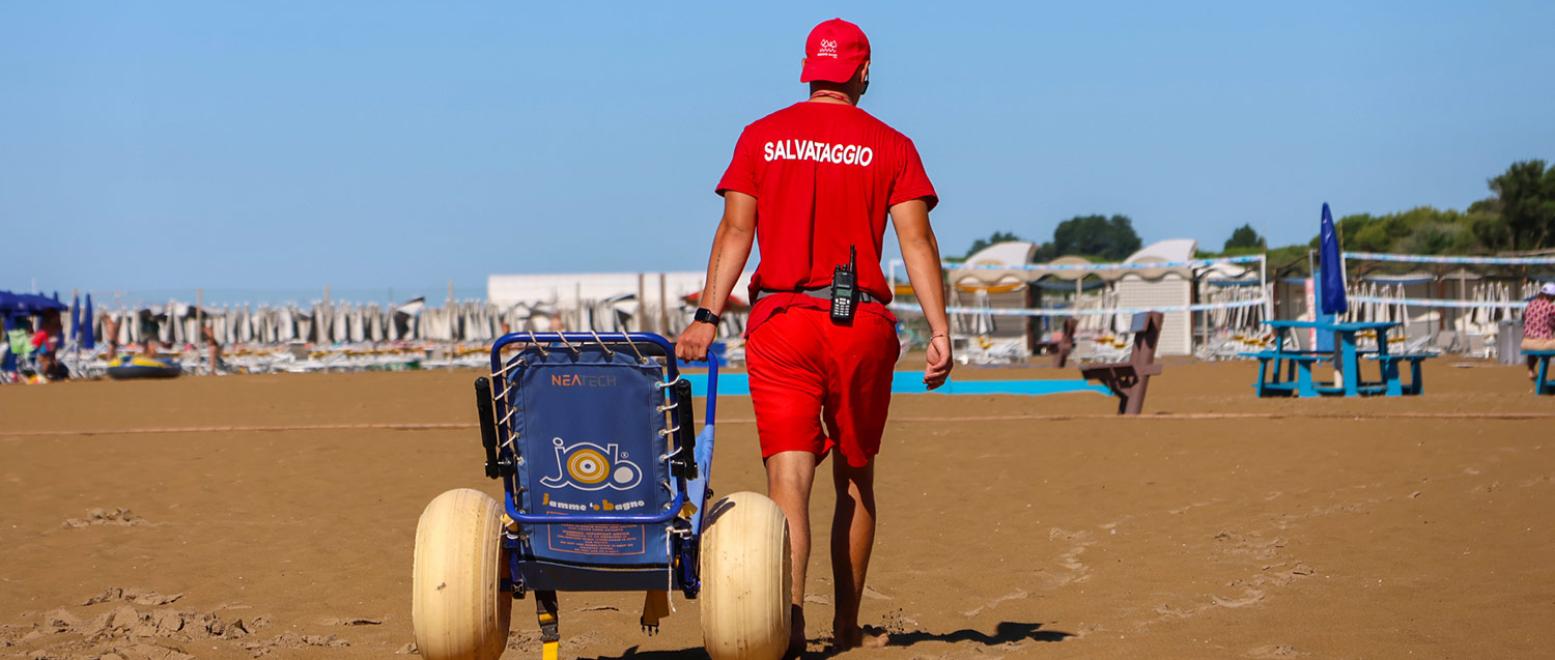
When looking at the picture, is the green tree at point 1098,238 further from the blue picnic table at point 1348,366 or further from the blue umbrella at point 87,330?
the blue picnic table at point 1348,366

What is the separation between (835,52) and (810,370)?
91cm

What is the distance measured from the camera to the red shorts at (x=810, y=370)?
4477 mm

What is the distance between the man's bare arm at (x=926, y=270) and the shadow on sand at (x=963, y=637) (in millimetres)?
850

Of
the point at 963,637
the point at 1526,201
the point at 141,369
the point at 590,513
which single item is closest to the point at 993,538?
the point at 963,637

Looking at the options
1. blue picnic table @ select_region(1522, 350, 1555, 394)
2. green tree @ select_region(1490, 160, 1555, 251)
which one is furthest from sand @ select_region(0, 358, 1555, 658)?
green tree @ select_region(1490, 160, 1555, 251)

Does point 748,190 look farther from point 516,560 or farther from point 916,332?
point 916,332

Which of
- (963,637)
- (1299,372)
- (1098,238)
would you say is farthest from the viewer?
(1098,238)

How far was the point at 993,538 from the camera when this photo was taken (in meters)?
7.46

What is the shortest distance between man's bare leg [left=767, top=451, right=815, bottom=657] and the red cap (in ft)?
3.47

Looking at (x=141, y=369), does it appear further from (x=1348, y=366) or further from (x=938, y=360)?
(x=938, y=360)

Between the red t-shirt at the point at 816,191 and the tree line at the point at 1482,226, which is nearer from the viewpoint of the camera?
the red t-shirt at the point at 816,191

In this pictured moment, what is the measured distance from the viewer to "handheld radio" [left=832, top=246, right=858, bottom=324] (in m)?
4.44

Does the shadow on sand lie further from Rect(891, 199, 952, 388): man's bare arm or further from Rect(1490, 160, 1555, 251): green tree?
Rect(1490, 160, 1555, 251): green tree

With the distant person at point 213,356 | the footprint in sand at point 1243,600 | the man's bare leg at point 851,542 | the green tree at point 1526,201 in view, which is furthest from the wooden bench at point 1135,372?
the green tree at point 1526,201
